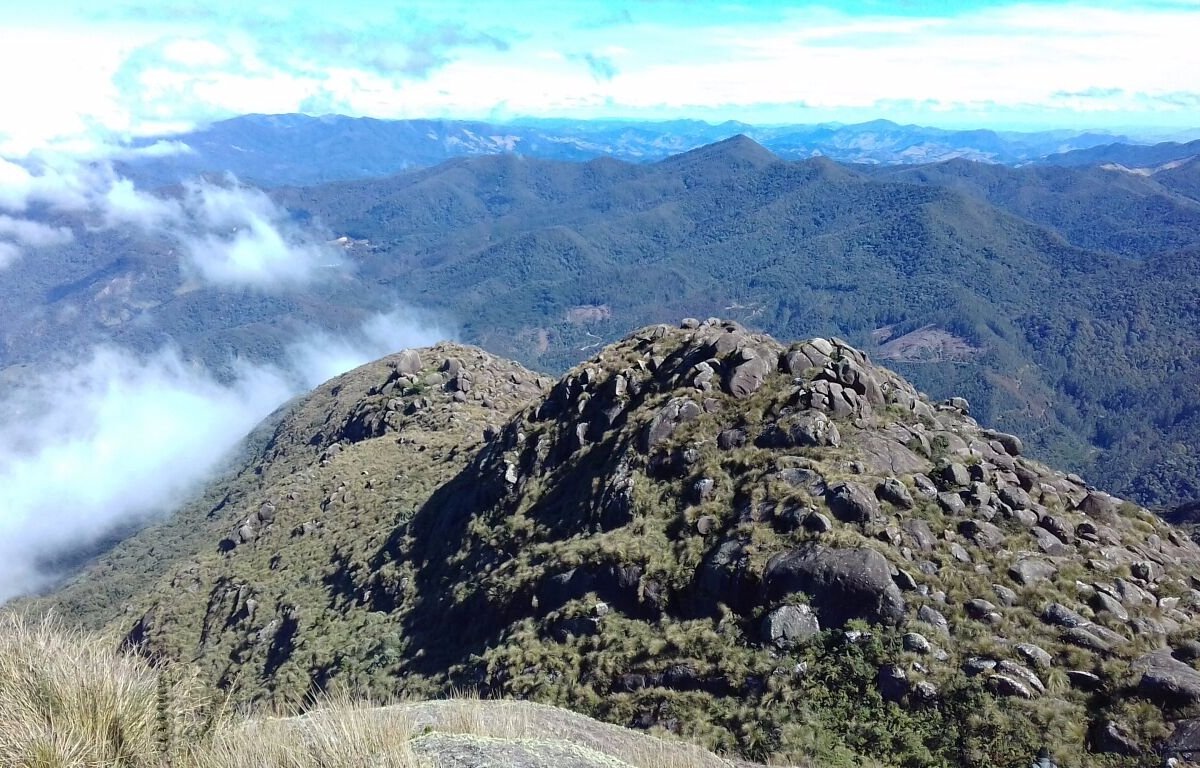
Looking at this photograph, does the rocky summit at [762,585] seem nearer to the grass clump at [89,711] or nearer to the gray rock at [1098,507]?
the gray rock at [1098,507]

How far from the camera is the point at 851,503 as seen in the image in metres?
23.1

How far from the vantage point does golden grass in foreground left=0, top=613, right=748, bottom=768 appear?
7.54m

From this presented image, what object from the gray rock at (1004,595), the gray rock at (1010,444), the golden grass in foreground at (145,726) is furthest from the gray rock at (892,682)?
the gray rock at (1010,444)

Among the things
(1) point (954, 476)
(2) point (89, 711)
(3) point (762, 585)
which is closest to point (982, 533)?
(1) point (954, 476)

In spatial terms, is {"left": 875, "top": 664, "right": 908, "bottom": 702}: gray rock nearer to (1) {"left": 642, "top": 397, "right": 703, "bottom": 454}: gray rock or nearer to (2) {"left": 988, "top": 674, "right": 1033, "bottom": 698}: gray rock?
(2) {"left": 988, "top": 674, "right": 1033, "bottom": 698}: gray rock

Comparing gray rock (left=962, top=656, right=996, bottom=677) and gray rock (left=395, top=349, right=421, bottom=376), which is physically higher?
gray rock (left=962, top=656, right=996, bottom=677)

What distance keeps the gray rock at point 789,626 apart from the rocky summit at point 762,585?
57mm

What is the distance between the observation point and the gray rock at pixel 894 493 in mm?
23719

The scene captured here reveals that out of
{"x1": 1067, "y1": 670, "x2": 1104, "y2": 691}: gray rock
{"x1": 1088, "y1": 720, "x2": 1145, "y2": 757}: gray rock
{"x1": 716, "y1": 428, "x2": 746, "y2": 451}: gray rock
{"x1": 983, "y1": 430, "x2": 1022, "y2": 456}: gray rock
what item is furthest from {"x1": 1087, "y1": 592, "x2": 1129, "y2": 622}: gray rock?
{"x1": 716, "y1": 428, "x2": 746, "y2": 451}: gray rock

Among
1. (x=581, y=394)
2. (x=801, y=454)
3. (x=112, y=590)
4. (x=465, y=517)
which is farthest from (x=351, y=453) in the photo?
(x=801, y=454)

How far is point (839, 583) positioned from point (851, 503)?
349 cm

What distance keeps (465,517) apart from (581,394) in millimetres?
9124

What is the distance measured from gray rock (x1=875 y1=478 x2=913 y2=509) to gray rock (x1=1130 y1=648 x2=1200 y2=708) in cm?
785

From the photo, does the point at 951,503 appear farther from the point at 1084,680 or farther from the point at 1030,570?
the point at 1084,680
